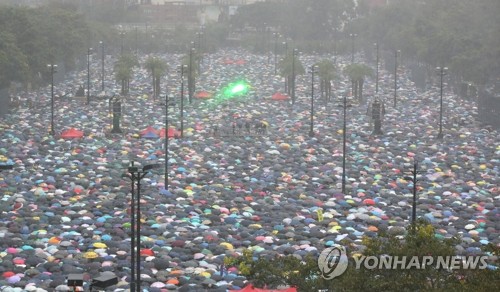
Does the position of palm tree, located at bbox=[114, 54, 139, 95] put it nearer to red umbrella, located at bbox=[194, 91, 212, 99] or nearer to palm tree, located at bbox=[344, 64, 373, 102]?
red umbrella, located at bbox=[194, 91, 212, 99]

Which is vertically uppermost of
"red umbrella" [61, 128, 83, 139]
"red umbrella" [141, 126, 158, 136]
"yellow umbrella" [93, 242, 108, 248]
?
"red umbrella" [141, 126, 158, 136]

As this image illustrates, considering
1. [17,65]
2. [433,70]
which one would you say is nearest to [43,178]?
[17,65]

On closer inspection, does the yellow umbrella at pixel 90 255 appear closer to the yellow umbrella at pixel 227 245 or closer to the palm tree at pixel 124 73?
the yellow umbrella at pixel 227 245

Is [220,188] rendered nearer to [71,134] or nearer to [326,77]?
[71,134]

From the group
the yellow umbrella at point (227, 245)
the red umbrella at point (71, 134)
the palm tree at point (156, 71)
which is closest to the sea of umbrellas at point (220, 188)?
the yellow umbrella at point (227, 245)

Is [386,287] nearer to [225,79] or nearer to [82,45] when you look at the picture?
[225,79]

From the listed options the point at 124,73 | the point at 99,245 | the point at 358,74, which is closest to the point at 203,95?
the point at 124,73

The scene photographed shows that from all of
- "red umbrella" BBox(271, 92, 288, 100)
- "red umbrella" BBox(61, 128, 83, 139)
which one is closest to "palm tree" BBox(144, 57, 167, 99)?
"red umbrella" BBox(271, 92, 288, 100)
